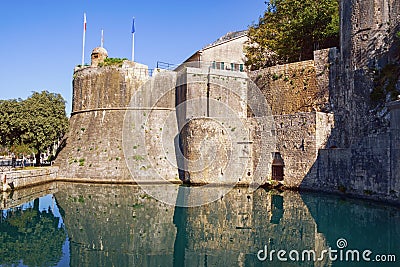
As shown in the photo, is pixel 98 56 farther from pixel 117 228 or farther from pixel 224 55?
pixel 117 228

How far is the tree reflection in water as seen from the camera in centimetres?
836

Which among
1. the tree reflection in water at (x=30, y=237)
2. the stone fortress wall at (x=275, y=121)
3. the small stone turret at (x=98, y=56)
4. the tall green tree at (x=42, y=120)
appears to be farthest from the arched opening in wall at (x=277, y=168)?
the small stone turret at (x=98, y=56)

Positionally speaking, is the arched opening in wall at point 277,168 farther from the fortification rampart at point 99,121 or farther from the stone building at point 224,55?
the stone building at point 224,55

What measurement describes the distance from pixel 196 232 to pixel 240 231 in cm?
123

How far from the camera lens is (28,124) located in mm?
22906

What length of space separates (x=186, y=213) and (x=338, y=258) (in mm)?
6422

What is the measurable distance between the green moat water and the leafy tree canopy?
7.11 m

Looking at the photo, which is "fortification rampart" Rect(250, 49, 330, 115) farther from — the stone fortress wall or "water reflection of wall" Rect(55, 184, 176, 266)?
"water reflection of wall" Rect(55, 184, 176, 266)

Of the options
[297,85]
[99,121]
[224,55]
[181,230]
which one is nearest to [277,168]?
[297,85]

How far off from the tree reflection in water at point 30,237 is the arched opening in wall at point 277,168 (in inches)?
460

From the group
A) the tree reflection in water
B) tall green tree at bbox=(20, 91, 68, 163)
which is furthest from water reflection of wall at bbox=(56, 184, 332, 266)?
tall green tree at bbox=(20, 91, 68, 163)

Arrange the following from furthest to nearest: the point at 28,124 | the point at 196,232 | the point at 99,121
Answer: the point at 99,121 → the point at 28,124 → the point at 196,232

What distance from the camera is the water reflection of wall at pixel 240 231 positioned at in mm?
8570

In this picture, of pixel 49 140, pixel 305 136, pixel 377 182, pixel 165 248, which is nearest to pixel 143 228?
pixel 165 248
